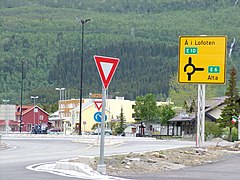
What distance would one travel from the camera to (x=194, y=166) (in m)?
27.2

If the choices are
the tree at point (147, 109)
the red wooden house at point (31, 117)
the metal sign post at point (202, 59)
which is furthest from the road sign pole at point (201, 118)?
the red wooden house at point (31, 117)

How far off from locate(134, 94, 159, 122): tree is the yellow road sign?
8467 cm

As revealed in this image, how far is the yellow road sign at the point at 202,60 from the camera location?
1324 inches

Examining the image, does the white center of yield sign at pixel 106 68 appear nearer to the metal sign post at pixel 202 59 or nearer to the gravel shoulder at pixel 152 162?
the gravel shoulder at pixel 152 162

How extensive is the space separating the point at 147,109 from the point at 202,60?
282ft

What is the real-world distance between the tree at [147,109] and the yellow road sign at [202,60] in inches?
3333


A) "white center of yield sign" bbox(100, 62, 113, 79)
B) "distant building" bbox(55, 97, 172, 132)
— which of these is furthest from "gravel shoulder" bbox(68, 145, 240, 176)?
"distant building" bbox(55, 97, 172, 132)

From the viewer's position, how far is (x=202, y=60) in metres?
33.7

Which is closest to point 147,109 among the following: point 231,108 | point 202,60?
point 231,108

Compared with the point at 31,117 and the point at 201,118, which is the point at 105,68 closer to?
the point at 201,118

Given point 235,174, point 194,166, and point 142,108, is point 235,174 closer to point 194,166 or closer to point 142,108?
point 194,166

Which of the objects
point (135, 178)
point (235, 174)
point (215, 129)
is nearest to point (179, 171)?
point (235, 174)

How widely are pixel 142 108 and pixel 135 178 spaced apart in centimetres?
9922

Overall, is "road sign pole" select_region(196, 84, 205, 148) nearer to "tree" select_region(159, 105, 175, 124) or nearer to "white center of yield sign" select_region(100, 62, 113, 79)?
"white center of yield sign" select_region(100, 62, 113, 79)
